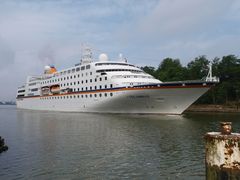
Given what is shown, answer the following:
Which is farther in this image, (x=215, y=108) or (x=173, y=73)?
(x=173, y=73)

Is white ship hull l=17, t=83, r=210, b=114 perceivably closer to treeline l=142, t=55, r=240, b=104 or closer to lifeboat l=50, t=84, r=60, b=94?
lifeboat l=50, t=84, r=60, b=94

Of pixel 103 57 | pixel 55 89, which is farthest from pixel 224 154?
pixel 55 89

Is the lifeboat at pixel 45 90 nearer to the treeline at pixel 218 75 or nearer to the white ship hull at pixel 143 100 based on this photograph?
the white ship hull at pixel 143 100

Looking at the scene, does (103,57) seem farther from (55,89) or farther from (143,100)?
(143,100)

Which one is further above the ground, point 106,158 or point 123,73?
point 123,73

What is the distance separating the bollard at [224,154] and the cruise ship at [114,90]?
32978 millimetres

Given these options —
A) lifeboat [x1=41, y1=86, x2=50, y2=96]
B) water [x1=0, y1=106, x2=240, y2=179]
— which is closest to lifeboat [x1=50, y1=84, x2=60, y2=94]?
lifeboat [x1=41, y1=86, x2=50, y2=96]

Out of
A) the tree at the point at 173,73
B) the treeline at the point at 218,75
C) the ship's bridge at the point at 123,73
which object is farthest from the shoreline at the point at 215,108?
the ship's bridge at the point at 123,73

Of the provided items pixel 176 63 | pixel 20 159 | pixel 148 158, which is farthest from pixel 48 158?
pixel 176 63

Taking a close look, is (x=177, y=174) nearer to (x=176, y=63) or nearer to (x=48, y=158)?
(x=48, y=158)

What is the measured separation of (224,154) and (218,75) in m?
70.0

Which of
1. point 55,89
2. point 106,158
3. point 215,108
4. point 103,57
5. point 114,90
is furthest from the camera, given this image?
point 215,108

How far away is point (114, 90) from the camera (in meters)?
42.9

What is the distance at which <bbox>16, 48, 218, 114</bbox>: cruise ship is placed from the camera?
37.9 m
